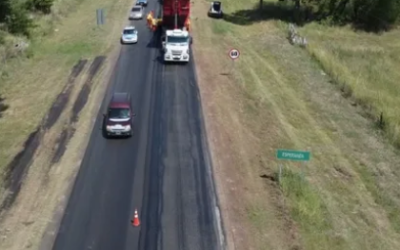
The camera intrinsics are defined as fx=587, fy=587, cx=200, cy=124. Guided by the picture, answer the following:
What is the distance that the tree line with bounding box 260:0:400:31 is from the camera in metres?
71.3

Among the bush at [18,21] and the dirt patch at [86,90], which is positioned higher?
the bush at [18,21]

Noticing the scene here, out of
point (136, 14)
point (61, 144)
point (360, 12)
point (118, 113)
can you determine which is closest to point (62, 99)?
point (61, 144)

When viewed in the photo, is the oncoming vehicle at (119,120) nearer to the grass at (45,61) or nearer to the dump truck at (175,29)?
the grass at (45,61)

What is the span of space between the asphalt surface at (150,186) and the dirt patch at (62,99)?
3057 millimetres

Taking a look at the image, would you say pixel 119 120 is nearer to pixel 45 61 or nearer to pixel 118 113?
pixel 118 113

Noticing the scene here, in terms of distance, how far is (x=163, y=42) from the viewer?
51.4 m

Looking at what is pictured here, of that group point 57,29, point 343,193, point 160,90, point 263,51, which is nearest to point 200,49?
point 263,51

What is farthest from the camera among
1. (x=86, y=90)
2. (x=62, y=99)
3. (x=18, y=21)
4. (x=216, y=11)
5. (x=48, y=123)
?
(x=216, y=11)

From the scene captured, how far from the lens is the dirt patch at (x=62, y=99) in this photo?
1536 inches

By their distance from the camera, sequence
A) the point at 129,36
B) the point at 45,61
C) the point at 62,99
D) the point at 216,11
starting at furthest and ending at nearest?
the point at 216,11, the point at 129,36, the point at 45,61, the point at 62,99

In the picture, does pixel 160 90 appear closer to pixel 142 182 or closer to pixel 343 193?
pixel 142 182

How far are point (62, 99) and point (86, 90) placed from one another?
2.30m

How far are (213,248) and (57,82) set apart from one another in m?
26.1

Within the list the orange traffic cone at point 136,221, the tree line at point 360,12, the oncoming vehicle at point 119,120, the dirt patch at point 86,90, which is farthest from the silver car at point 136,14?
the orange traffic cone at point 136,221
